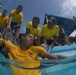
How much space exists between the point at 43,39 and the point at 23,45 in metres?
3.15

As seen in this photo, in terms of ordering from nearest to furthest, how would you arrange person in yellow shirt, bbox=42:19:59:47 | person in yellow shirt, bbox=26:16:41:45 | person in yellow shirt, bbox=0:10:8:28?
person in yellow shirt, bbox=26:16:41:45 → person in yellow shirt, bbox=42:19:59:47 → person in yellow shirt, bbox=0:10:8:28

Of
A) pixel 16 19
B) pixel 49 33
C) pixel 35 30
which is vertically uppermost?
pixel 16 19

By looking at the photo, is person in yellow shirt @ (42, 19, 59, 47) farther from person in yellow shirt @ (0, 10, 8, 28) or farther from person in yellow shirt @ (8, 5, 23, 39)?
person in yellow shirt @ (0, 10, 8, 28)

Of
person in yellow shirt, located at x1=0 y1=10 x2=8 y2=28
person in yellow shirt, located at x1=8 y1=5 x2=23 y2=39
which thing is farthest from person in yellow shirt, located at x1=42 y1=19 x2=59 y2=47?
person in yellow shirt, located at x1=0 y1=10 x2=8 y2=28

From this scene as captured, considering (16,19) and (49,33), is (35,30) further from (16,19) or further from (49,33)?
(16,19)

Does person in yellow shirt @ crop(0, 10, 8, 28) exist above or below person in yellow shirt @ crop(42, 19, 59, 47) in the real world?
above

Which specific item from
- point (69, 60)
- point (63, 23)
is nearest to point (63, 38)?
point (63, 23)

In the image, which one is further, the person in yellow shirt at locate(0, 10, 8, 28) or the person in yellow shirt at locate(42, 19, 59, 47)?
the person in yellow shirt at locate(0, 10, 8, 28)

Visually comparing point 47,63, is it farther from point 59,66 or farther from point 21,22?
point 21,22

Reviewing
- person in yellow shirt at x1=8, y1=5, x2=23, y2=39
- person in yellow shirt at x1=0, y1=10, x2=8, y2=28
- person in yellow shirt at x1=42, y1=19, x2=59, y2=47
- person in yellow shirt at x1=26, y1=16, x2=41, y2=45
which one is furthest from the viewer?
person in yellow shirt at x1=0, y1=10, x2=8, y2=28

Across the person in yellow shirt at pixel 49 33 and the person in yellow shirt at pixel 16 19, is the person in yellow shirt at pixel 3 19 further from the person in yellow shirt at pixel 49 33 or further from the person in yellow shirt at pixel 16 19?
the person in yellow shirt at pixel 49 33

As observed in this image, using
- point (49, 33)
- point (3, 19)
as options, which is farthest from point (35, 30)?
point (3, 19)

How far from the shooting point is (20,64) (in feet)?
12.6

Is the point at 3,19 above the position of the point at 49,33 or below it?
above
